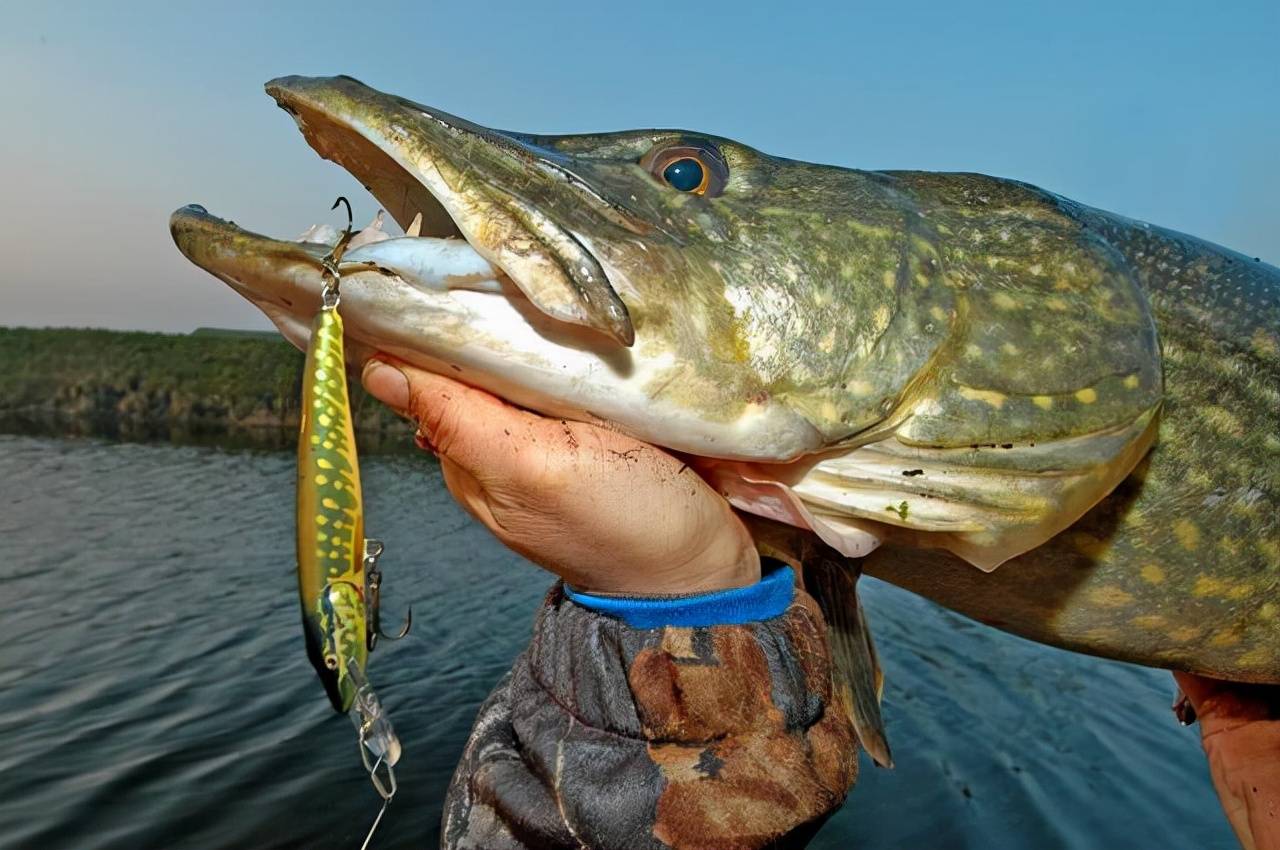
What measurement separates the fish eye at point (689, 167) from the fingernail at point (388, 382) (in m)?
0.62

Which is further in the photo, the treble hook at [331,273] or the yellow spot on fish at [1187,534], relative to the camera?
the yellow spot on fish at [1187,534]

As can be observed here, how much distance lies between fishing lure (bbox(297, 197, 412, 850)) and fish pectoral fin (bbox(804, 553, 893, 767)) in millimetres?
936

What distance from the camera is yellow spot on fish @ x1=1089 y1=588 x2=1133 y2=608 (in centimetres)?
210

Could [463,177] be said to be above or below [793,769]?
above

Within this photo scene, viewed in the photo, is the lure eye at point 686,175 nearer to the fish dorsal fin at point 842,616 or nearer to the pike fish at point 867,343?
the pike fish at point 867,343

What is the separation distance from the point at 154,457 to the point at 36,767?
48.2ft

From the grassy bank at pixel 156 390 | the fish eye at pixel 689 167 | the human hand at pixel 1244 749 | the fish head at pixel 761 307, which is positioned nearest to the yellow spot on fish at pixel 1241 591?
the fish head at pixel 761 307

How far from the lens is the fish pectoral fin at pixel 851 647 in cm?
184

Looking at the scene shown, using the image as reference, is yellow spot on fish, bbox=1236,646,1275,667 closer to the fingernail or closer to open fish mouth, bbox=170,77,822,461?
open fish mouth, bbox=170,77,822,461

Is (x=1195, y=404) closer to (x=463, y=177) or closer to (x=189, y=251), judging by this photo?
(x=463, y=177)

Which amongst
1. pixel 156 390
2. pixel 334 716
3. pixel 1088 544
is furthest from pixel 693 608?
pixel 156 390

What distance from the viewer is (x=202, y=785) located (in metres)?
5.27

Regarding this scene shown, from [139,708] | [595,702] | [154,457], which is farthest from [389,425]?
[595,702]

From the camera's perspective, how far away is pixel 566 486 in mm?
1522
